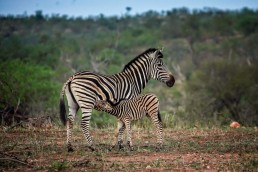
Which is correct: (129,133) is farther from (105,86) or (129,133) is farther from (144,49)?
(144,49)

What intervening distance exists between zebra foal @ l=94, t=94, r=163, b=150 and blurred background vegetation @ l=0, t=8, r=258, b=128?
2.27 metres

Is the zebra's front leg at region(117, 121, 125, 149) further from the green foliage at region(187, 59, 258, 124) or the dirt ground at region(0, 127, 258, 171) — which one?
the green foliage at region(187, 59, 258, 124)

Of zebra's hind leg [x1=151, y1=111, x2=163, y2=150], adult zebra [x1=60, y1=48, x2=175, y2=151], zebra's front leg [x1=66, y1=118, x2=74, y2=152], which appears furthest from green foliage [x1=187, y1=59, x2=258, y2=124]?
zebra's front leg [x1=66, y1=118, x2=74, y2=152]

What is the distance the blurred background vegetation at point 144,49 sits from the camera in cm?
2328

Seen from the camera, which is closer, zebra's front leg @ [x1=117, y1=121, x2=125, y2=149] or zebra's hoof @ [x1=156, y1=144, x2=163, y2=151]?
zebra's hoof @ [x1=156, y1=144, x2=163, y2=151]

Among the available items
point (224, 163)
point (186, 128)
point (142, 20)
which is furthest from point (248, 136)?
point (142, 20)

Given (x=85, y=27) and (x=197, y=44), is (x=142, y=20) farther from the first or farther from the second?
(x=197, y=44)

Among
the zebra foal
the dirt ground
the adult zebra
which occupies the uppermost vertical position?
the adult zebra

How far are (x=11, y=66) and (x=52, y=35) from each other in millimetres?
35395

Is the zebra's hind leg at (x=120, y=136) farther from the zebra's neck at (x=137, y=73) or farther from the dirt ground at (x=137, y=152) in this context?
the zebra's neck at (x=137, y=73)

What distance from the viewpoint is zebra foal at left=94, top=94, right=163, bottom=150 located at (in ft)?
42.0

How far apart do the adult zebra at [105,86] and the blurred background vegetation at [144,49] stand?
1462 mm

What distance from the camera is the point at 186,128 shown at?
52.4ft

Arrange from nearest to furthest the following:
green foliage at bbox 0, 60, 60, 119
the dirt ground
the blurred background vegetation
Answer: the dirt ground < the blurred background vegetation < green foliage at bbox 0, 60, 60, 119
